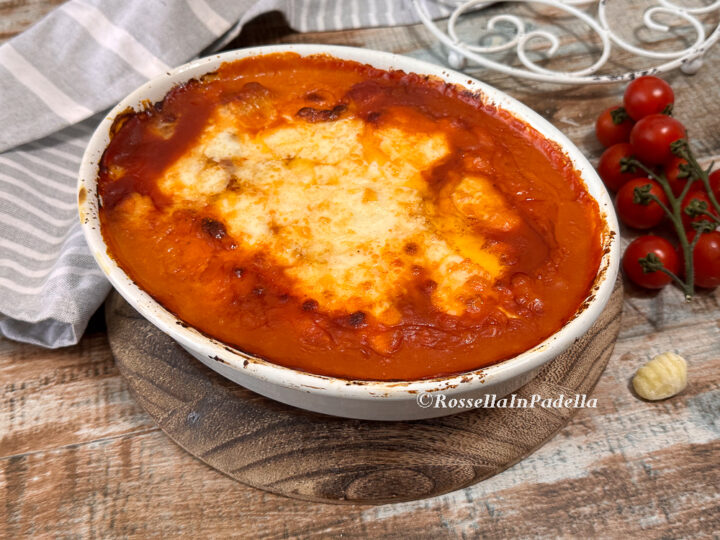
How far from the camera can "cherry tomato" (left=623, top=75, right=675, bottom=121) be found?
7.43 feet

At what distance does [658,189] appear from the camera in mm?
2146

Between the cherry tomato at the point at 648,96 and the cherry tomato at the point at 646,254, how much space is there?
1.58ft

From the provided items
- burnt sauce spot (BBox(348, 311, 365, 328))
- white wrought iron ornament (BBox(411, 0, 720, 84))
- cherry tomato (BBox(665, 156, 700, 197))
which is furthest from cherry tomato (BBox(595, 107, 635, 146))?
burnt sauce spot (BBox(348, 311, 365, 328))

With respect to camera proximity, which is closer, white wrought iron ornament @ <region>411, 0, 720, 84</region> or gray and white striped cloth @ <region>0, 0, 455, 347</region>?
gray and white striped cloth @ <region>0, 0, 455, 347</region>

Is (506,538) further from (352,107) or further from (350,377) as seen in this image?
(352,107)

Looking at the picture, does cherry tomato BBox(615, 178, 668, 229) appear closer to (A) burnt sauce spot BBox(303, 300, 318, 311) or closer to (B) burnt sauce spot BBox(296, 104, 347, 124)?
(B) burnt sauce spot BBox(296, 104, 347, 124)

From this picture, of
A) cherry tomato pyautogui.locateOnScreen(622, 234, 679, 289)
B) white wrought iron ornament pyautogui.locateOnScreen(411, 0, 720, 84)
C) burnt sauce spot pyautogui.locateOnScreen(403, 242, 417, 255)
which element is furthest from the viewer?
white wrought iron ornament pyautogui.locateOnScreen(411, 0, 720, 84)

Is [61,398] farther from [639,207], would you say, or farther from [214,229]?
[639,207]

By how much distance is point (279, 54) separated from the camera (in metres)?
2.17

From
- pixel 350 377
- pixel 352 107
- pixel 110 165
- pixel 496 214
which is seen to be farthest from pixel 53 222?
pixel 496 214

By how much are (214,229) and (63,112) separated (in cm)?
95

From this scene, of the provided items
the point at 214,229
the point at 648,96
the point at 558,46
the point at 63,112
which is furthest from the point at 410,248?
the point at 558,46

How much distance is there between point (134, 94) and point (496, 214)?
106 centimetres

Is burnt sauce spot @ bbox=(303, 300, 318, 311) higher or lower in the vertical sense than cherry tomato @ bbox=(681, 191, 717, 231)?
higher
